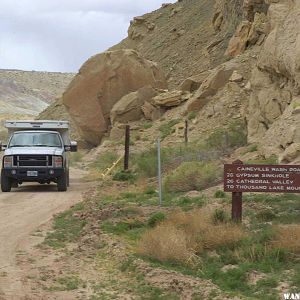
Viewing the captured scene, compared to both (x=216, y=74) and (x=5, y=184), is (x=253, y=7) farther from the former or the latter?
(x=5, y=184)

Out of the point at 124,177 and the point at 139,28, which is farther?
the point at 139,28

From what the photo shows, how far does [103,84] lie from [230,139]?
62.0ft

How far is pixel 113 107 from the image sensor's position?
141 feet

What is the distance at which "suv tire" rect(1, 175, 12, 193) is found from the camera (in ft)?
69.1

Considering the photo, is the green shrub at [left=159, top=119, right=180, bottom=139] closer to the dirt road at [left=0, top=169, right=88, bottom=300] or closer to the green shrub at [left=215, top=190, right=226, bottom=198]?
the dirt road at [left=0, top=169, right=88, bottom=300]

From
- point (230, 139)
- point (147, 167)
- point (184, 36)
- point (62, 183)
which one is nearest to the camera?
point (62, 183)

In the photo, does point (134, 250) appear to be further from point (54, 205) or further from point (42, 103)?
point (42, 103)

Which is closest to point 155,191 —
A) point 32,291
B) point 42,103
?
point 32,291

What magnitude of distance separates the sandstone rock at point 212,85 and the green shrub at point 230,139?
6.25 metres

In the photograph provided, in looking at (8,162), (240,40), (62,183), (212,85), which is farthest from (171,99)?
(8,162)

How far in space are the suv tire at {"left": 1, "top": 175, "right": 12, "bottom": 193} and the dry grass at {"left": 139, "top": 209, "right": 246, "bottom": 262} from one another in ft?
34.2

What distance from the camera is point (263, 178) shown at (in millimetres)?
11484

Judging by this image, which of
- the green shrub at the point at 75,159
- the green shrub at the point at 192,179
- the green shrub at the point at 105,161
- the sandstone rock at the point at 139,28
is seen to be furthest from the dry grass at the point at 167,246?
the sandstone rock at the point at 139,28

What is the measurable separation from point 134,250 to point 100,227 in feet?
7.40
